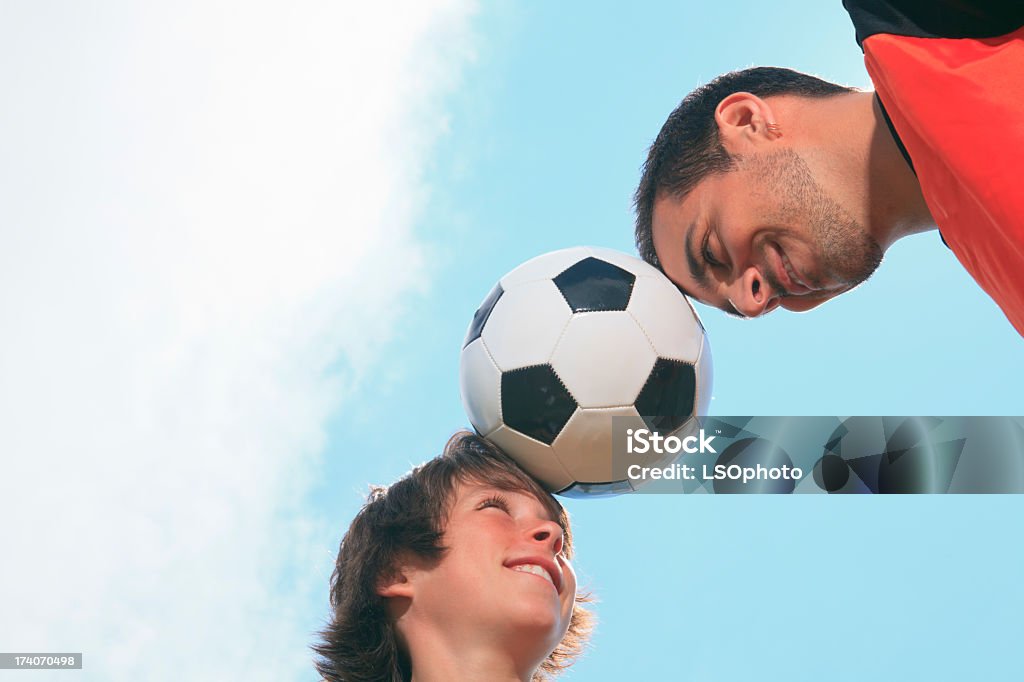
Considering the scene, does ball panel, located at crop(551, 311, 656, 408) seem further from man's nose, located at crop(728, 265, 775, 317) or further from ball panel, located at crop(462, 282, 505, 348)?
man's nose, located at crop(728, 265, 775, 317)

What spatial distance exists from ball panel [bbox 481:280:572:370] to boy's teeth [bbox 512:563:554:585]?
0.76 metres

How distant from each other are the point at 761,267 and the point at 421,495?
66.7 inches

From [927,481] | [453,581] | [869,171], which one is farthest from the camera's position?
[927,481]

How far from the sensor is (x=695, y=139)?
4.02 m

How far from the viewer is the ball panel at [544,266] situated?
3.89m

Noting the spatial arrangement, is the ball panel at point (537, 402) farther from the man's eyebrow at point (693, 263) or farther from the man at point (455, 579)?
the man's eyebrow at point (693, 263)

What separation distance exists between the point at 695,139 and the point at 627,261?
1.92ft

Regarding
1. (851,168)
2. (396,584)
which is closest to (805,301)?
(851,168)

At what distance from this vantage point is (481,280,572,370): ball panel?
145 inches

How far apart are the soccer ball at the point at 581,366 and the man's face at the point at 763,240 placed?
0.55 feet

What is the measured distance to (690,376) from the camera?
3.81m

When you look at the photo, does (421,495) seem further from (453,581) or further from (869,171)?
(869,171)

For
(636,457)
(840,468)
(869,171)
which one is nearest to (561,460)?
(636,457)

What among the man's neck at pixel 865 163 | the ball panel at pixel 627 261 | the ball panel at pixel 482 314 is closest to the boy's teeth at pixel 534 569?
the ball panel at pixel 482 314
